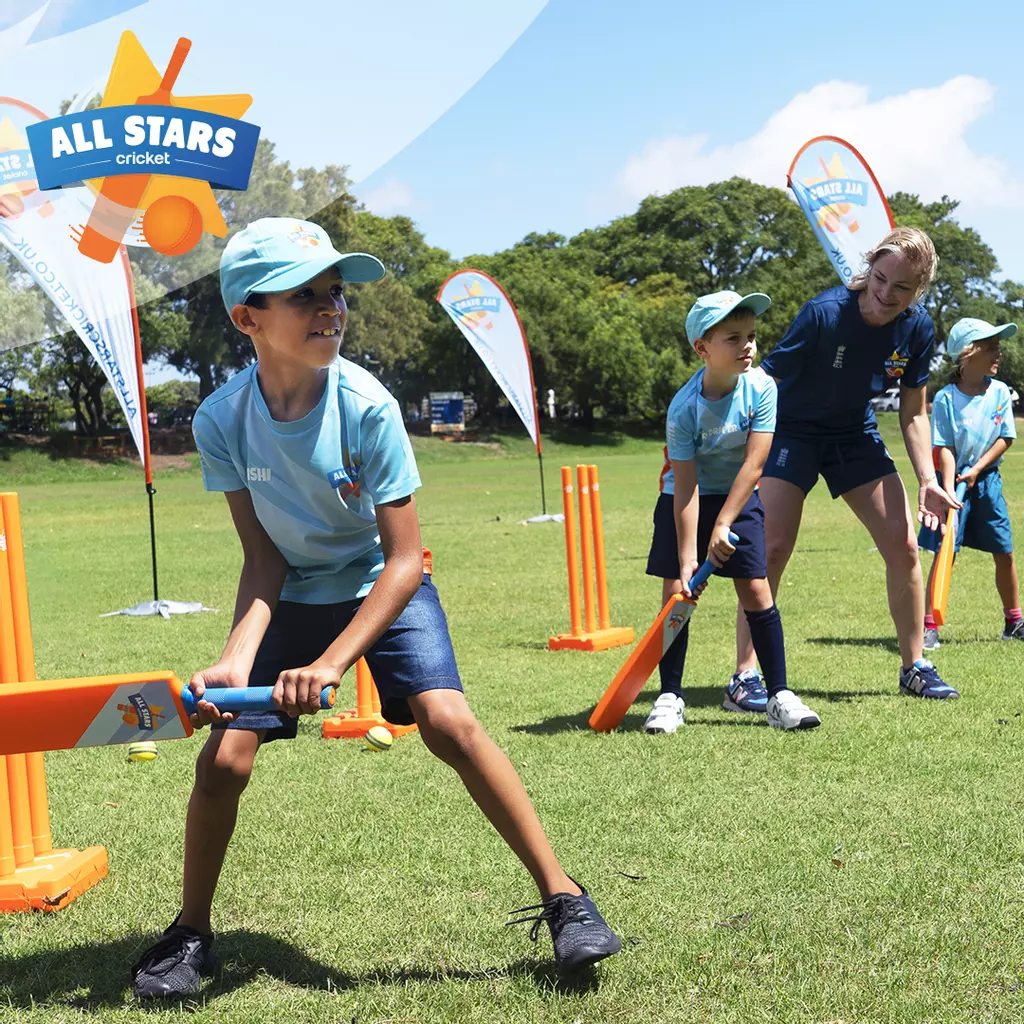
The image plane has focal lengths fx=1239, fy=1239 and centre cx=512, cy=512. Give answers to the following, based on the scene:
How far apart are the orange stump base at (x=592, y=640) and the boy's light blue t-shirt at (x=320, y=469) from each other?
5145 millimetres

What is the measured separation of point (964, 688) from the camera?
664cm

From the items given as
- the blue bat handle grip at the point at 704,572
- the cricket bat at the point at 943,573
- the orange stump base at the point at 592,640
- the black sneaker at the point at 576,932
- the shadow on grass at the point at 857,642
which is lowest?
the shadow on grass at the point at 857,642

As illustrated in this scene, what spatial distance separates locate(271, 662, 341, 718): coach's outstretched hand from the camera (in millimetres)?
2881

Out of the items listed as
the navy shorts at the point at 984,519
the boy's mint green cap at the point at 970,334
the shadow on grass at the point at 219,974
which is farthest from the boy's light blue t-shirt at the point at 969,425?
the shadow on grass at the point at 219,974

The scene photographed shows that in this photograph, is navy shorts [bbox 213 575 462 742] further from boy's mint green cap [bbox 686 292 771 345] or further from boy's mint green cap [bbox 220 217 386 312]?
boy's mint green cap [bbox 686 292 771 345]

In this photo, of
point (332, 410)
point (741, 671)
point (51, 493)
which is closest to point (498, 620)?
point (741, 671)

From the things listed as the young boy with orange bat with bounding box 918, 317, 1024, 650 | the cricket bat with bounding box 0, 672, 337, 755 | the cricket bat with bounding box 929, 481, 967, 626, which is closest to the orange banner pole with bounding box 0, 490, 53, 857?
the cricket bat with bounding box 0, 672, 337, 755

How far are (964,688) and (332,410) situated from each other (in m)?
4.65

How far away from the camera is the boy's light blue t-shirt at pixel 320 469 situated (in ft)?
10.5

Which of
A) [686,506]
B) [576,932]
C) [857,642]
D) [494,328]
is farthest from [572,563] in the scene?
[494,328]

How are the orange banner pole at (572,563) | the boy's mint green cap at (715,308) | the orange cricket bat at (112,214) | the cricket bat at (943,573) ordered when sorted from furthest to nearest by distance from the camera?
the orange banner pole at (572,563) < the cricket bat at (943,573) < the boy's mint green cap at (715,308) < the orange cricket bat at (112,214)

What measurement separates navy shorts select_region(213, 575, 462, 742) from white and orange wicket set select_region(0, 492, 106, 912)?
40.4 inches

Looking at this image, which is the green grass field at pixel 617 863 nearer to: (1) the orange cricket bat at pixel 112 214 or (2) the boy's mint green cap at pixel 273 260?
(2) the boy's mint green cap at pixel 273 260

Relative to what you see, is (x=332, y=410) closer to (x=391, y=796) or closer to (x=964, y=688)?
(x=391, y=796)
